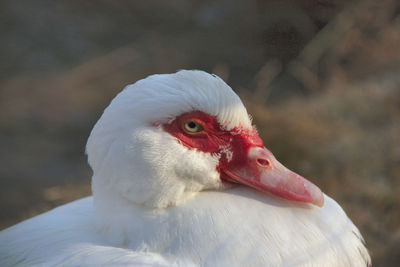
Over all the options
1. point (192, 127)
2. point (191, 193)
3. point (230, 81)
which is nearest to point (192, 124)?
A: point (192, 127)

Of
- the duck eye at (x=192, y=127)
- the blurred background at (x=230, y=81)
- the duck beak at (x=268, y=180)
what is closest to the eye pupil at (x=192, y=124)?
the duck eye at (x=192, y=127)

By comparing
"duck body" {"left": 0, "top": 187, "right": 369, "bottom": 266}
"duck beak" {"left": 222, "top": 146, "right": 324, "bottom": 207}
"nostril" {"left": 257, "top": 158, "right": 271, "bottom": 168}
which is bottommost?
"duck body" {"left": 0, "top": 187, "right": 369, "bottom": 266}

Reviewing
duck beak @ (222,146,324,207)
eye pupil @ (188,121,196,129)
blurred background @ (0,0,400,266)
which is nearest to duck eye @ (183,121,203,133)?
eye pupil @ (188,121,196,129)

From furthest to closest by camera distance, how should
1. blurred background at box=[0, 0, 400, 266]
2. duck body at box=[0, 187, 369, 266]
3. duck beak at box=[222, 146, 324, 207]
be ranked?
1. blurred background at box=[0, 0, 400, 266]
2. duck beak at box=[222, 146, 324, 207]
3. duck body at box=[0, 187, 369, 266]

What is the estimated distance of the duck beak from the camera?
1.68m

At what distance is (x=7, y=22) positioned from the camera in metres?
3.95

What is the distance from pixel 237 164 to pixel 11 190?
8.20 feet

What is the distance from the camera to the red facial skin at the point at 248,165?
1.66 m

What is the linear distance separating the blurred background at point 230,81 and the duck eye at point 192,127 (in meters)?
1.15

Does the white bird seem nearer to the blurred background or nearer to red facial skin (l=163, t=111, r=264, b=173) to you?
red facial skin (l=163, t=111, r=264, b=173)

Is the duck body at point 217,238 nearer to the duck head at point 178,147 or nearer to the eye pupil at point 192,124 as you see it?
the duck head at point 178,147

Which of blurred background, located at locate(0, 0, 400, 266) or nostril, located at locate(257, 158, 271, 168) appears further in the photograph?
blurred background, located at locate(0, 0, 400, 266)

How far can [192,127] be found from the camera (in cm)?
164

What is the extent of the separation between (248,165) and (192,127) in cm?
23
